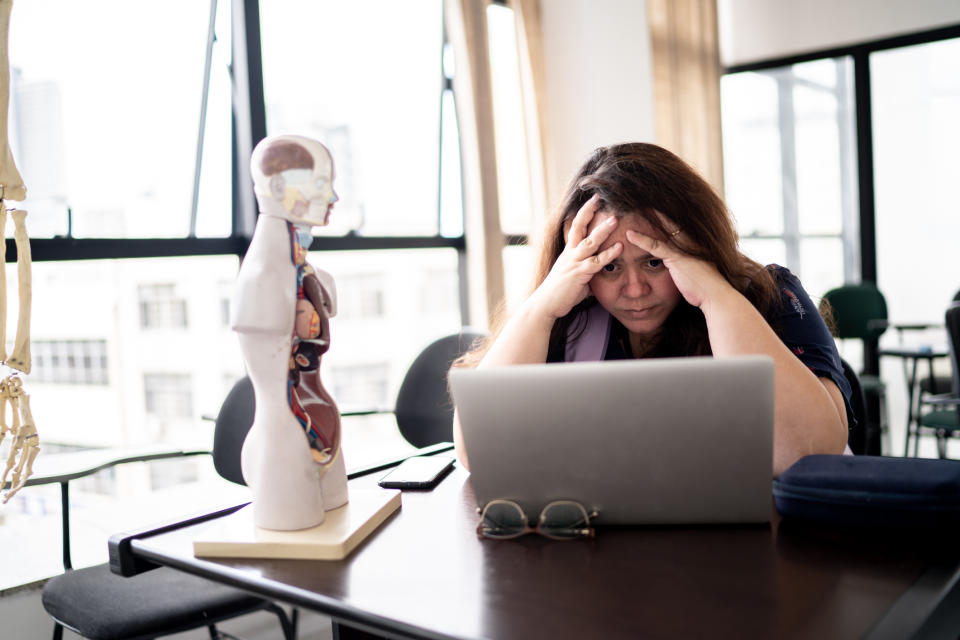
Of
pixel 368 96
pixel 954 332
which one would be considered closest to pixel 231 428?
pixel 368 96

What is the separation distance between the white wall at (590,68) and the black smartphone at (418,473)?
312cm

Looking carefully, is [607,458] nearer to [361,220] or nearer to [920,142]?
[361,220]

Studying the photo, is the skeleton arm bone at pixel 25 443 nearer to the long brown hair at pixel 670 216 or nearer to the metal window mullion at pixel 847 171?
the long brown hair at pixel 670 216

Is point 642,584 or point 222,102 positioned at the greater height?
point 222,102

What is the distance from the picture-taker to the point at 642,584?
786mm

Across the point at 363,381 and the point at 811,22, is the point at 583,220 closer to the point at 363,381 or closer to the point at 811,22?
the point at 363,381

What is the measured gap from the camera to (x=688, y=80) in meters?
4.92

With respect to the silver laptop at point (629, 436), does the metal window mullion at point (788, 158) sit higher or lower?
higher

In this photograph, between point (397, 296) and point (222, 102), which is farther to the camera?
point (397, 296)

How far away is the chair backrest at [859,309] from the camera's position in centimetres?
447

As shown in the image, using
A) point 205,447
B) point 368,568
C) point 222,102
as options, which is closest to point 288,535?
point 368,568

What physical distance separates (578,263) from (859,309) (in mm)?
3761

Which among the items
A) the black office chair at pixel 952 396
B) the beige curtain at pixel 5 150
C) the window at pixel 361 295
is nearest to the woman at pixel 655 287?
the beige curtain at pixel 5 150

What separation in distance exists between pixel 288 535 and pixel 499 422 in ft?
0.94
